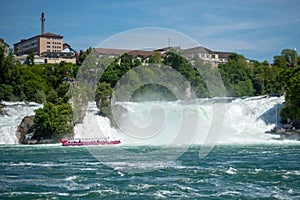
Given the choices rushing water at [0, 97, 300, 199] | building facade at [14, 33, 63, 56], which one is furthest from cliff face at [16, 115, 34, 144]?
building facade at [14, 33, 63, 56]

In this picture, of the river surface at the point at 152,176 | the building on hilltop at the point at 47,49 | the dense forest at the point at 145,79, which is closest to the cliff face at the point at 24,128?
the dense forest at the point at 145,79

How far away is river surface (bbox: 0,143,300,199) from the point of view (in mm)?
23016

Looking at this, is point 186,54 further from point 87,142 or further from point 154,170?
point 154,170

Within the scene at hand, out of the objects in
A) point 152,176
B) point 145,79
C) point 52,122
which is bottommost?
point 152,176

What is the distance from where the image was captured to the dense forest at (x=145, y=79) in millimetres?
70500

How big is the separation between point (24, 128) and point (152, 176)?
2888cm

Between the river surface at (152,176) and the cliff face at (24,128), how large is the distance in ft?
46.4

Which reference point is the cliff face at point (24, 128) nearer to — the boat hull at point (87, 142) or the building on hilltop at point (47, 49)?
the boat hull at point (87, 142)

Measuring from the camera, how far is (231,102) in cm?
6844

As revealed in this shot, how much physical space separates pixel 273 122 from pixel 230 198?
38.8 m

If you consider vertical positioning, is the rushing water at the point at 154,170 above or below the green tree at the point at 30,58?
below

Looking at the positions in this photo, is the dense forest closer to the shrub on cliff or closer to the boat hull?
the shrub on cliff

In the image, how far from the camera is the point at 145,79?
8944cm

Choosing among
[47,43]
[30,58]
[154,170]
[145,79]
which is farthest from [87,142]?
[47,43]
